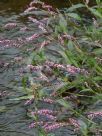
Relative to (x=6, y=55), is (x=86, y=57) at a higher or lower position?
higher

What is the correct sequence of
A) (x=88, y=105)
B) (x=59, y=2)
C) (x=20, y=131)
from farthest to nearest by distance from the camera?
(x=59, y=2) < (x=88, y=105) < (x=20, y=131)

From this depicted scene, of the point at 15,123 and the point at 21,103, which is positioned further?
the point at 21,103

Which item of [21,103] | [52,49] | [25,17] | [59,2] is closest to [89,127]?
[21,103]

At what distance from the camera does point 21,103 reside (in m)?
3.86

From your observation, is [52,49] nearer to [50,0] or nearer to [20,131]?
[20,131]

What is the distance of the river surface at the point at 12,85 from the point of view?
3504 millimetres

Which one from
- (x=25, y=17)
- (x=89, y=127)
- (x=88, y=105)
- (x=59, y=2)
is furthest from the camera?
(x=59, y=2)

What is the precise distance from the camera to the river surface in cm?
350

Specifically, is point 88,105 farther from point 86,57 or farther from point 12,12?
point 12,12

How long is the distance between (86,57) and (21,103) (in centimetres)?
71

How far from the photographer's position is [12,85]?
4.17 m

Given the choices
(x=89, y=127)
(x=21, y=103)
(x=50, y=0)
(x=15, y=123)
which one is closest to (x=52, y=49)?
(x=21, y=103)

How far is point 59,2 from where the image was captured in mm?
6508

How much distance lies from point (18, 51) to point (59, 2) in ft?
6.27
